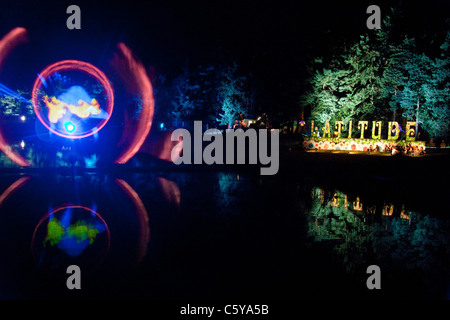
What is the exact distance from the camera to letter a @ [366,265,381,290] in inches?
199

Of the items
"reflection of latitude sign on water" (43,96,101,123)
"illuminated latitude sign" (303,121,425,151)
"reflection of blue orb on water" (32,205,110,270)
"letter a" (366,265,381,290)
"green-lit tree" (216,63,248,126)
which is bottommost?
"letter a" (366,265,381,290)

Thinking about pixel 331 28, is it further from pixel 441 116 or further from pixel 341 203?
pixel 341 203

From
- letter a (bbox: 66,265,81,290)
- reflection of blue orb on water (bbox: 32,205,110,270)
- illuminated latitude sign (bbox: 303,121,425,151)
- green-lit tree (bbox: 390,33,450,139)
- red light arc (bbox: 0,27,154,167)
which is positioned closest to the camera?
letter a (bbox: 66,265,81,290)

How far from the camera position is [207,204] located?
10117 mm

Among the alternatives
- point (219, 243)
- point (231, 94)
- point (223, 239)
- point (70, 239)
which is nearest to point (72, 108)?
point (231, 94)

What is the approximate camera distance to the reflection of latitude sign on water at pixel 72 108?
95.2 feet

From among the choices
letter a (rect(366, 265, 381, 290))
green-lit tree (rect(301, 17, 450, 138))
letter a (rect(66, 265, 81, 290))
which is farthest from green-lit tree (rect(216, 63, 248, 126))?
letter a (rect(66, 265, 81, 290))

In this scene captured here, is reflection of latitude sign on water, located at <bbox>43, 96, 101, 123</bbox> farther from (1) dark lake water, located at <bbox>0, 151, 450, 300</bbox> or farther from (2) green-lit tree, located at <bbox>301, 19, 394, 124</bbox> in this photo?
(2) green-lit tree, located at <bbox>301, 19, 394, 124</bbox>

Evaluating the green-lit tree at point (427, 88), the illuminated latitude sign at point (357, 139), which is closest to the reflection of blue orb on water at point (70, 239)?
the illuminated latitude sign at point (357, 139)

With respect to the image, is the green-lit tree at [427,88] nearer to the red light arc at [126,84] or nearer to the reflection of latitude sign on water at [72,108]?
the red light arc at [126,84]

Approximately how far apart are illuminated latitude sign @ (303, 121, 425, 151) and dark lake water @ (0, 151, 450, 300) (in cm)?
1402

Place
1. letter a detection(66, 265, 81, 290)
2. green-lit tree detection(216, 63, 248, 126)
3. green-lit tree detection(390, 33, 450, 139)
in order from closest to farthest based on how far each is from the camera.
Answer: letter a detection(66, 265, 81, 290), green-lit tree detection(390, 33, 450, 139), green-lit tree detection(216, 63, 248, 126)

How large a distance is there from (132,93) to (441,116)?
22210 millimetres

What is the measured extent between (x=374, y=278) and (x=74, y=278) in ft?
13.4
